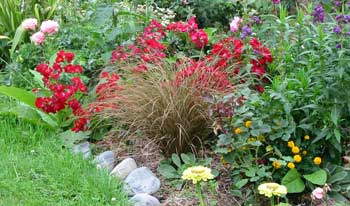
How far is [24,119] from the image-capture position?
4.87 meters

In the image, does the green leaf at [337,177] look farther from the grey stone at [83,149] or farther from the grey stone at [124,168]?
the grey stone at [83,149]

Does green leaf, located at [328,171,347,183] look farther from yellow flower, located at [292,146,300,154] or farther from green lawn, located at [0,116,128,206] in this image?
green lawn, located at [0,116,128,206]

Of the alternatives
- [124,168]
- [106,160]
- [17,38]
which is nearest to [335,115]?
[124,168]

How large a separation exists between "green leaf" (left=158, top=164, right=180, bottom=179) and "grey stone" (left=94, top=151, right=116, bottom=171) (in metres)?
0.37

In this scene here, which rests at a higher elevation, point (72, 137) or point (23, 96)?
point (23, 96)

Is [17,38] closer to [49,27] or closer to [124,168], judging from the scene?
[49,27]

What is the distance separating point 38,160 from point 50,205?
2.01ft

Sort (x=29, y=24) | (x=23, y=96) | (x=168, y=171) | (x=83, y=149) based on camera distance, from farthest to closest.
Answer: (x=29, y=24)
(x=23, y=96)
(x=83, y=149)
(x=168, y=171)

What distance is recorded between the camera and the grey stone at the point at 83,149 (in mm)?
4464

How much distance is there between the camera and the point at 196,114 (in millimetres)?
4262

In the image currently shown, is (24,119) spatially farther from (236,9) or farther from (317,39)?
(236,9)

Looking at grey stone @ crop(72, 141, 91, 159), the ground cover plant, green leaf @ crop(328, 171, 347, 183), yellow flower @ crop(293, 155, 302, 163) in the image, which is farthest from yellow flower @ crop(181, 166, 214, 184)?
grey stone @ crop(72, 141, 91, 159)

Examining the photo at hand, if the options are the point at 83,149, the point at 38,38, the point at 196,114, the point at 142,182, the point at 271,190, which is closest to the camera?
the point at 271,190

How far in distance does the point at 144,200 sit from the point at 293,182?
0.92 meters
